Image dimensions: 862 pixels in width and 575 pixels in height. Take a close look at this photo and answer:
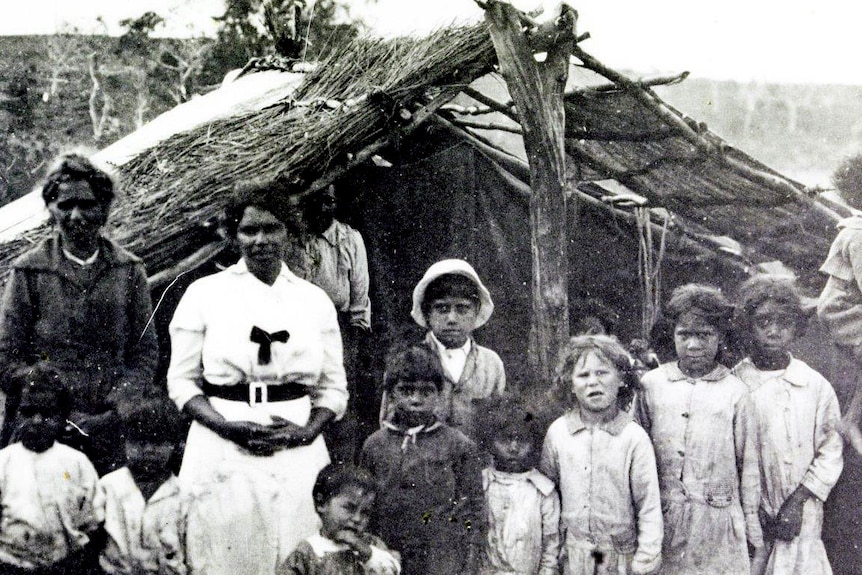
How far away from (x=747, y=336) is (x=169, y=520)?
2.64m

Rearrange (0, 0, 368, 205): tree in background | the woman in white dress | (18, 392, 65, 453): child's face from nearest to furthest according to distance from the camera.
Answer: the woman in white dress < (18, 392, 65, 453): child's face < (0, 0, 368, 205): tree in background

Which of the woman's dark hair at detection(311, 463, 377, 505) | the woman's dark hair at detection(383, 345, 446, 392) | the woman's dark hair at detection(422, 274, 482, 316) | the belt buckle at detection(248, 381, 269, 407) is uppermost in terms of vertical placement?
the woman's dark hair at detection(422, 274, 482, 316)

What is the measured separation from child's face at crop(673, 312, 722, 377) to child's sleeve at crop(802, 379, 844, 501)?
571 mm

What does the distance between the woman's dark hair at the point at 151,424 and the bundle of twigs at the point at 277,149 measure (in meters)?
0.58

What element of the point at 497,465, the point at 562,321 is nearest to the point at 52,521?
the point at 497,465

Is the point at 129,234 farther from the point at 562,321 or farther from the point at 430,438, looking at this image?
the point at 562,321

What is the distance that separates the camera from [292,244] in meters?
3.89

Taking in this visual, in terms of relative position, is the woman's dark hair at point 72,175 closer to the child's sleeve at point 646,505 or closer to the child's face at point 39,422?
the child's face at point 39,422

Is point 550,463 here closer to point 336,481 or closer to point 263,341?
point 336,481

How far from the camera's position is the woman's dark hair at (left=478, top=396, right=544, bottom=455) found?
3.79 m

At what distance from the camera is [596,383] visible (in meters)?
3.77

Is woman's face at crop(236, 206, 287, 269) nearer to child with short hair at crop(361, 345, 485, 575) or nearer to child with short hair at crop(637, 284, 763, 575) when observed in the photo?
child with short hair at crop(361, 345, 485, 575)

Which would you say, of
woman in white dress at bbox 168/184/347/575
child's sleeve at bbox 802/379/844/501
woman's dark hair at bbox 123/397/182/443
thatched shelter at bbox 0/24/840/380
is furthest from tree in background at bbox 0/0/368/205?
child's sleeve at bbox 802/379/844/501

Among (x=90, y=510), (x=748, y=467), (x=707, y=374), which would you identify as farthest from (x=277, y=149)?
(x=748, y=467)
